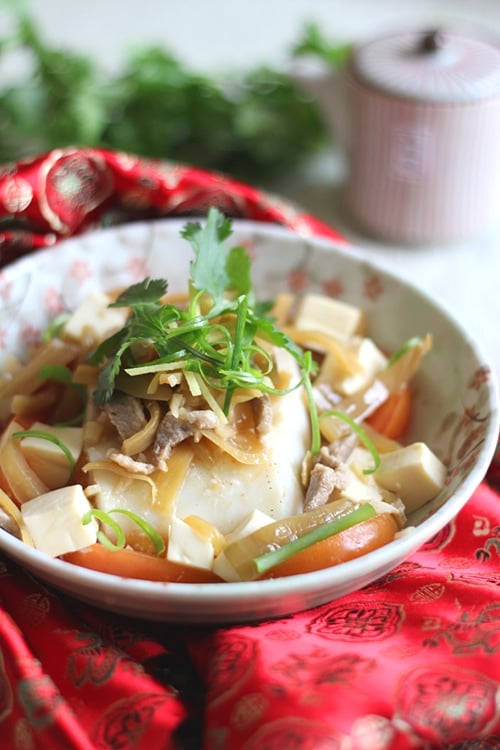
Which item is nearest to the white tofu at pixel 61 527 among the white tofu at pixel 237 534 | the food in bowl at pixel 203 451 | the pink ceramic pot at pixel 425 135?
the food in bowl at pixel 203 451

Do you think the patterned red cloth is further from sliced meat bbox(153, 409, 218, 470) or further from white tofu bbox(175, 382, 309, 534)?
sliced meat bbox(153, 409, 218, 470)

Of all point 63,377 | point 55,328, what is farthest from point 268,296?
point 63,377

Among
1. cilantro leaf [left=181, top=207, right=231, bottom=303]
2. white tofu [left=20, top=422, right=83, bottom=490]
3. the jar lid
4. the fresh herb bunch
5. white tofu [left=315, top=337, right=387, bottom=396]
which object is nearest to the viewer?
white tofu [left=20, top=422, right=83, bottom=490]

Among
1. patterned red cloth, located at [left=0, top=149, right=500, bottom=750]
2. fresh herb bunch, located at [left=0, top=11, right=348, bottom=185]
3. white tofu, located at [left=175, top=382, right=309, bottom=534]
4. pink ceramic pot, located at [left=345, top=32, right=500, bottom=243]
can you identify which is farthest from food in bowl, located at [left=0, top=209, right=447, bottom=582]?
fresh herb bunch, located at [left=0, top=11, right=348, bottom=185]

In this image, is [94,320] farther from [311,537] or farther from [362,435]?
[311,537]

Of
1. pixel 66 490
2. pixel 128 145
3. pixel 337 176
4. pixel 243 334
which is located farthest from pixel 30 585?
pixel 337 176

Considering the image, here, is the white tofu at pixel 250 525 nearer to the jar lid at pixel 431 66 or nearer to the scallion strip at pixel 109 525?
the scallion strip at pixel 109 525
